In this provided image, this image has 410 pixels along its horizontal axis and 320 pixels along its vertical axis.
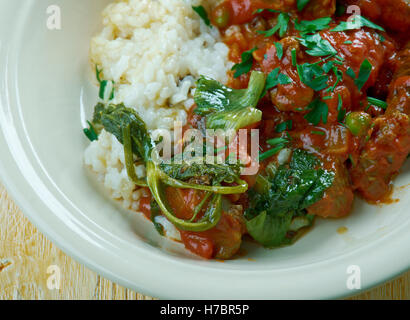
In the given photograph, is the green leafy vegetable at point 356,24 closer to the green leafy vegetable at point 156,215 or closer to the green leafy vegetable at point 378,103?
the green leafy vegetable at point 378,103

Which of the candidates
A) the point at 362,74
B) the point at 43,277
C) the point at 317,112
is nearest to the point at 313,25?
the point at 362,74

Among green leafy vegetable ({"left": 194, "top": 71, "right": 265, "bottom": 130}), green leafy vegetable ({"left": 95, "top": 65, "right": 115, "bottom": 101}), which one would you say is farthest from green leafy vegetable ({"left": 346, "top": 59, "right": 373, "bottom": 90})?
green leafy vegetable ({"left": 95, "top": 65, "right": 115, "bottom": 101})

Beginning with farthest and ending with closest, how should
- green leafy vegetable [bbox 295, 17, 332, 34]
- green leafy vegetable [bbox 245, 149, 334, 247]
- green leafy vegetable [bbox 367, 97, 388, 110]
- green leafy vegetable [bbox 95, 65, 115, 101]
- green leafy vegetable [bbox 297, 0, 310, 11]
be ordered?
green leafy vegetable [bbox 95, 65, 115, 101]
green leafy vegetable [bbox 297, 0, 310, 11]
green leafy vegetable [bbox 295, 17, 332, 34]
green leafy vegetable [bbox 367, 97, 388, 110]
green leafy vegetable [bbox 245, 149, 334, 247]

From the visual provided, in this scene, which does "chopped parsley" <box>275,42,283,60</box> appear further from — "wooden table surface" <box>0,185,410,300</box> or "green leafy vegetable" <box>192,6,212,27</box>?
"wooden table surface" <box>0,185,410,300</box>

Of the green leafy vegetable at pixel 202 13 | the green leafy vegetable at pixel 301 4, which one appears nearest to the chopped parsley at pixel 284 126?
the green leafy vegetable at pixel 301 4

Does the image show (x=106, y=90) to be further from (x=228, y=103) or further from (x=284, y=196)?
(x=284, y=196)
